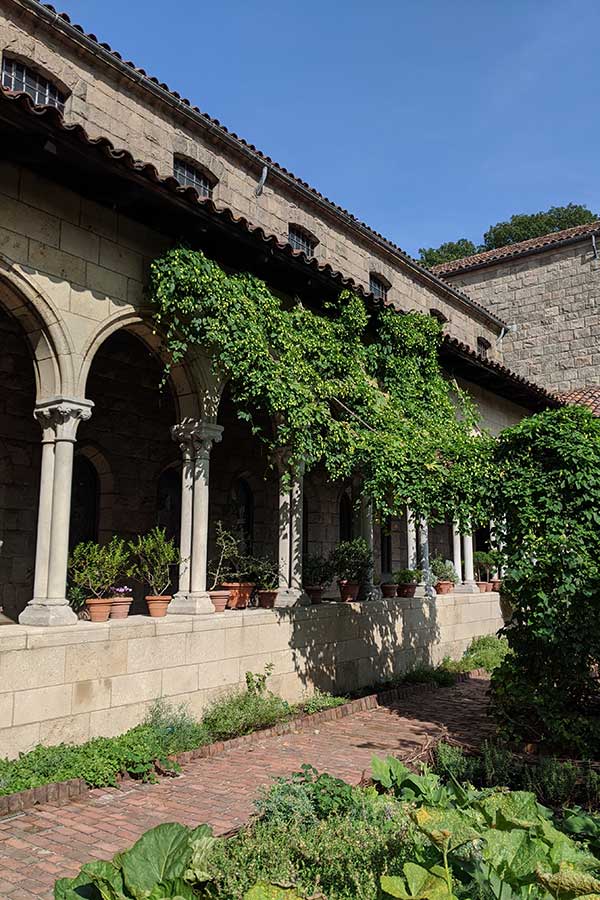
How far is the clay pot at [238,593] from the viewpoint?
8062 mm

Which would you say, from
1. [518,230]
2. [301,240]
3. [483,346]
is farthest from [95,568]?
[518,230]

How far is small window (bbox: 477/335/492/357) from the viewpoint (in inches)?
796

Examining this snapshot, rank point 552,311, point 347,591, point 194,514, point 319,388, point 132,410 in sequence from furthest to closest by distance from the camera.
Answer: point 552,311, point 132,410, point 347,591, point 319,388, point 194,514

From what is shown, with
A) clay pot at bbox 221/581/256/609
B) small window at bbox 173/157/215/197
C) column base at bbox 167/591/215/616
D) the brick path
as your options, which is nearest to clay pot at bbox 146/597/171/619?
column base at bbox 167/591/215/616

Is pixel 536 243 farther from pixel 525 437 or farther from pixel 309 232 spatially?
pixel 525 437

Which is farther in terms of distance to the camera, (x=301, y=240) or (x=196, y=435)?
(x=301, y=240)

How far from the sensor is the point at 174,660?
22.1 ft

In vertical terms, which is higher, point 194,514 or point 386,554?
point 194,514

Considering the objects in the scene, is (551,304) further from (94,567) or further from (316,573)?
(94,567)

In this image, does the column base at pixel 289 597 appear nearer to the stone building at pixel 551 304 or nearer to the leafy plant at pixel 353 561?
the leafy plant at pixel 353 561

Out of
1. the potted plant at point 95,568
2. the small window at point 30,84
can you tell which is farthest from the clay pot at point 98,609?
the small window at point 30,84

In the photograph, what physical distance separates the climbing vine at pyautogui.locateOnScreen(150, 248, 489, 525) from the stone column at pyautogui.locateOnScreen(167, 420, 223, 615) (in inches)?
→ 24.4

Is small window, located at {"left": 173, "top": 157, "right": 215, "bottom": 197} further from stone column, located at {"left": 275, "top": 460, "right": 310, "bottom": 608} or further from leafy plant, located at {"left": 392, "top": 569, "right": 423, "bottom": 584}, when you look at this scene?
leafy plant, located at {"left": 392, "top": 569, "right": 423, "bottom": 584}

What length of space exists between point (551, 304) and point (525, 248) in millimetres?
1981
